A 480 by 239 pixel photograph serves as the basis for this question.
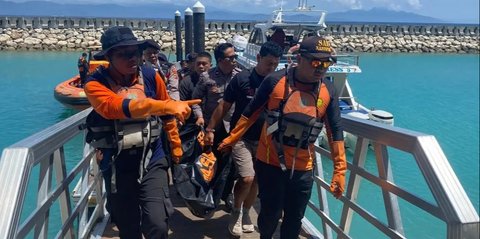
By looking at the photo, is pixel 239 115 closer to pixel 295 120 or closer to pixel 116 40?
pixel 295 120

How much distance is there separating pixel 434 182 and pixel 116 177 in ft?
6.00

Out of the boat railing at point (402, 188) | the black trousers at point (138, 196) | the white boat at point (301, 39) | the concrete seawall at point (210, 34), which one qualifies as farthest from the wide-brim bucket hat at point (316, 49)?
the concrete seawall at point (210, 34)

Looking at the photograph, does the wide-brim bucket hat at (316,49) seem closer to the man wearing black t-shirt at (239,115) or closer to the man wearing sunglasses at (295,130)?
the man wearing sunglasses at (295,130)

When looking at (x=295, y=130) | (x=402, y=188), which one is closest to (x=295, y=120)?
(x=295, y=130)

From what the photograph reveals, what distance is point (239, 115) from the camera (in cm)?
366

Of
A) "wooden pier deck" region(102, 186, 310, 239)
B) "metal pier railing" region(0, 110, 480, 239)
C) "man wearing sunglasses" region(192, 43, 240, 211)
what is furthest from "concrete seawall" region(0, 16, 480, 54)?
"metal pier railing" region(0, 110, 480, 239)

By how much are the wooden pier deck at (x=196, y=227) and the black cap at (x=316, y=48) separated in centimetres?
179

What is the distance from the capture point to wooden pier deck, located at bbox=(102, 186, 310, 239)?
3766 mm

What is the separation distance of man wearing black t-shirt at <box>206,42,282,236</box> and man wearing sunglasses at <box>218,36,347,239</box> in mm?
540

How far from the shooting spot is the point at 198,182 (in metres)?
3.62

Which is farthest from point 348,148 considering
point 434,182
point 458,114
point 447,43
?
point 447,43

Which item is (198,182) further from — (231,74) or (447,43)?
(447,43)

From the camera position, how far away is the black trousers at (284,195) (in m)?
2.92

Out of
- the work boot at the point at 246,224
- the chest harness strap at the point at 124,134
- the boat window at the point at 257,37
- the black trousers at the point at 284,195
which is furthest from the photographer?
the boat window at the point at 257,37
